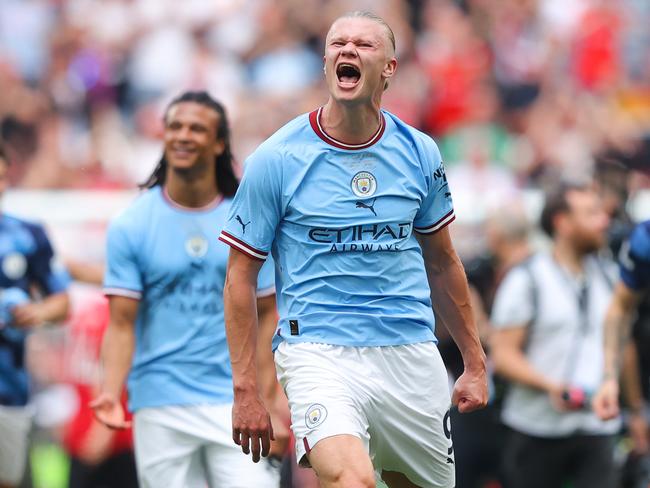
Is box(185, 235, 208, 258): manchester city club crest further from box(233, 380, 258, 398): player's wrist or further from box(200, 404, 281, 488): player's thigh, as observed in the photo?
box(233, 380, 258, 398): player's wrist

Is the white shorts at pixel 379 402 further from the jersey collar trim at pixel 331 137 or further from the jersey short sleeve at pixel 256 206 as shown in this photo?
the jersey collar trim at pixel 331 137

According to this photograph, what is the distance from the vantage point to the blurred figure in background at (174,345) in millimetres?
7082

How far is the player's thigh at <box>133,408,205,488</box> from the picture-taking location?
7.05 meters

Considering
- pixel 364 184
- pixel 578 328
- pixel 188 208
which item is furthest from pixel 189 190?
pixel 578 328

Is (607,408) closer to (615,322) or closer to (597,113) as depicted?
(615,322)

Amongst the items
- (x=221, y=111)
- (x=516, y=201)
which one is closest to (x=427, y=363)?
(x=221, y=111)

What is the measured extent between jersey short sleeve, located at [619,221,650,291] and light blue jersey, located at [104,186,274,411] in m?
1.97

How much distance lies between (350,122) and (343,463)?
1.40m

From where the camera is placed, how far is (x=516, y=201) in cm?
1131

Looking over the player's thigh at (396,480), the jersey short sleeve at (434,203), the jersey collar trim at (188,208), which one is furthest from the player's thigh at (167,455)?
the jersey short sleeve at (434,203)

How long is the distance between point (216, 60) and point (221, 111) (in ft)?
27.4

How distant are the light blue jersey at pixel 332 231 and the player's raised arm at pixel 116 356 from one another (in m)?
1.39

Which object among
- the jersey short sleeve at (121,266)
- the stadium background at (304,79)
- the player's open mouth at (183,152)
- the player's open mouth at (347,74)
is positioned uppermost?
the stadium background at (304,79)

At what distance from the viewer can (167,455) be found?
707cm
